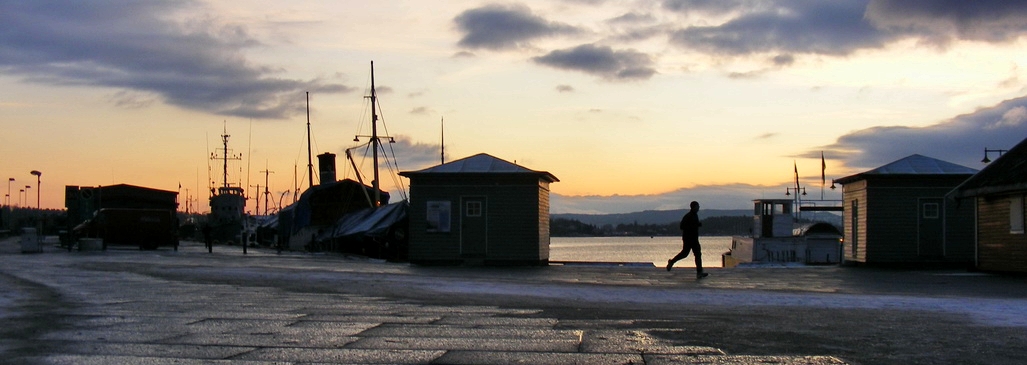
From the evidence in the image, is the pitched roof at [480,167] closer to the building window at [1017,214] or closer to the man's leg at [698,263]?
the man's leg at [698,263]

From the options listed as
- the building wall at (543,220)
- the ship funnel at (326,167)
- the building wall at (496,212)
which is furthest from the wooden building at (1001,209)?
the ship funnel at (326,167)

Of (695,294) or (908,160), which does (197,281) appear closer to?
(695,294)

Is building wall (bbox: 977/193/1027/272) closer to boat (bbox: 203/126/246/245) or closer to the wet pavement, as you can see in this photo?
the wet pavement

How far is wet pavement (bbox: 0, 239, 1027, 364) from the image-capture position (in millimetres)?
8078

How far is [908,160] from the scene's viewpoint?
30.2 metres

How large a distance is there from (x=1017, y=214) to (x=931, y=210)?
15.4 feet

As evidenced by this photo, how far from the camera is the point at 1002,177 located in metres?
25.5

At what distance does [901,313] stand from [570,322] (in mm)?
4169

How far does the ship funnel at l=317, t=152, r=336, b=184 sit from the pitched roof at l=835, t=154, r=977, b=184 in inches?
1953

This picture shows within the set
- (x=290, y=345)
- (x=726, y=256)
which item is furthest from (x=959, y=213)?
(x=726, y=256)

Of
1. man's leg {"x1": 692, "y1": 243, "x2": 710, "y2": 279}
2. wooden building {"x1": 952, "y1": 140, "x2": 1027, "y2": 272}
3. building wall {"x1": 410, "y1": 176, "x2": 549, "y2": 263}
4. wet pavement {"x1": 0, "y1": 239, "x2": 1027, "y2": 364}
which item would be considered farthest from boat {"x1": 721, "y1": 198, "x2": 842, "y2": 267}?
wet pavement {"x1": 0, "y1": 239, "x2": 1027, "y2": 364}

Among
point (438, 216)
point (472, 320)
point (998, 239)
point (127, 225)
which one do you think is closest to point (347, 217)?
point (127, 225)

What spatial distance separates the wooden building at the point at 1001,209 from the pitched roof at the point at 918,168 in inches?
67.9

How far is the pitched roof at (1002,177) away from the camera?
24.6 m
